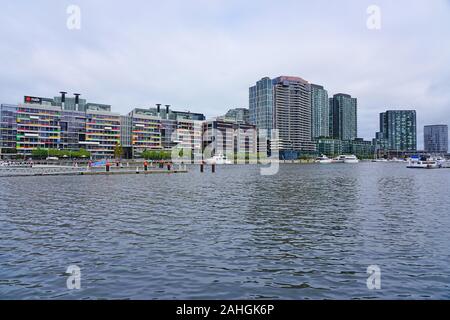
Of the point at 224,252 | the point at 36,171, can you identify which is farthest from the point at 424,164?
the point at 224,252

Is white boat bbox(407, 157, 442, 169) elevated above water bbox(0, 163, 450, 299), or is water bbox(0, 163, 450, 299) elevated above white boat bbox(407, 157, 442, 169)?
white boat bbox(407, 157, 442, 169)

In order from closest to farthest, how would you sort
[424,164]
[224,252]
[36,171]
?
[224,252]
[36,171]
[424,164]


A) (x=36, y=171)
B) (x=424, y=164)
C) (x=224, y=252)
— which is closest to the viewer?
(x=224, y=252)

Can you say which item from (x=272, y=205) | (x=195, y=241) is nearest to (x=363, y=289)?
(x=195, y=241)

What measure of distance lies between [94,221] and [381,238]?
62.6 ft

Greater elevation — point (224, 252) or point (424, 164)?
point (424, 164)

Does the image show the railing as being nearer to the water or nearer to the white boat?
the water

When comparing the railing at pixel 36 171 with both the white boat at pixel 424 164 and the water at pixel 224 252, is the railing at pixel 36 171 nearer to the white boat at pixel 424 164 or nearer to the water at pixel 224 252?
the water at pixel 224 252

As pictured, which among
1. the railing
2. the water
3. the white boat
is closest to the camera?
the water

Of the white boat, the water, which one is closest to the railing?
the water


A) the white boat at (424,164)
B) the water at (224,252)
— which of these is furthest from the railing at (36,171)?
the white boat at (424,164)

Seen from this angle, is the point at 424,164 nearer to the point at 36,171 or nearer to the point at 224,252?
the point at 36,171

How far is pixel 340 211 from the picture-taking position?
30.7m

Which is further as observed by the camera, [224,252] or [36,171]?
[36,171]
